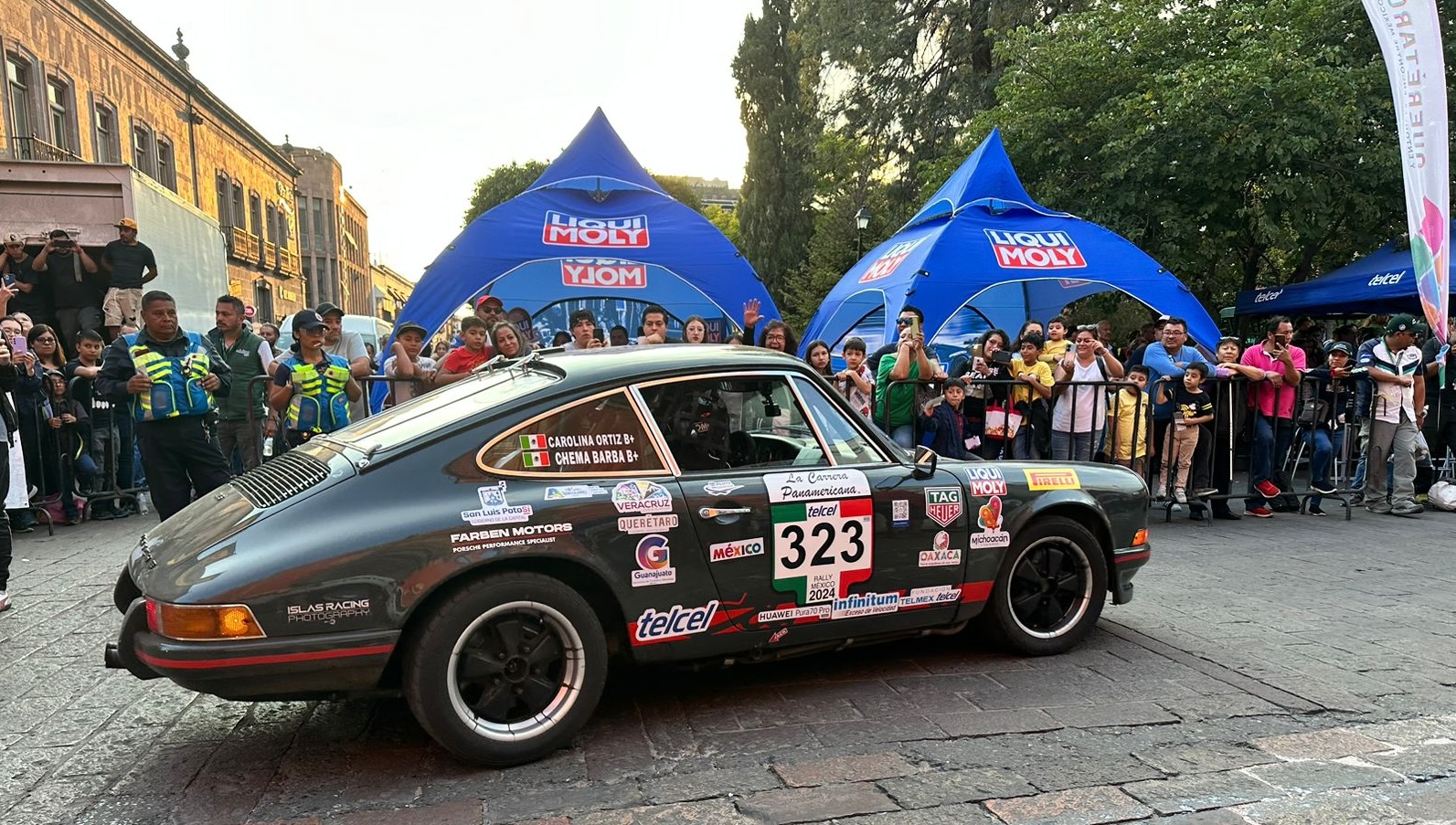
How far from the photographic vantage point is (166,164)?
101 feet

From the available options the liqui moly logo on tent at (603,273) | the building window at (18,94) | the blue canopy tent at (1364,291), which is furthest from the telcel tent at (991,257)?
the building window at (18,94)

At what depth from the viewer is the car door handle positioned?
10.6ft

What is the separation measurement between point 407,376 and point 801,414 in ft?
13.1

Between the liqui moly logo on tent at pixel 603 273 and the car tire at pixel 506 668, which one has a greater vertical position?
the liqui moly logo on tent at pixel 603 273

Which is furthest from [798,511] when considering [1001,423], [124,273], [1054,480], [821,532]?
[124,273]

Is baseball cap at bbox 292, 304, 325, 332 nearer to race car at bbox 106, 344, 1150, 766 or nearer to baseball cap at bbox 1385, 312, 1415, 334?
race car at bbox 106, 344, 1150, 766

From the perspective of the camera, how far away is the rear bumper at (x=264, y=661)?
8.54 feet

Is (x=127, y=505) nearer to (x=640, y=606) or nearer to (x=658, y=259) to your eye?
(x=658, y=259)

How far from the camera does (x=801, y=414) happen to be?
11.9ft

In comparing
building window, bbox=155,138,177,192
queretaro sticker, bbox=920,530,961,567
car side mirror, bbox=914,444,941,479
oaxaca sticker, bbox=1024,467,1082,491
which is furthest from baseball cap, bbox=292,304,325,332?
building window, bbox=155,138,177,192

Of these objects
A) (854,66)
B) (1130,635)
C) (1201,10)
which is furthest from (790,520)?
(854,66)

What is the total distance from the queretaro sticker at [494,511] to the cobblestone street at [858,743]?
2.94 ft

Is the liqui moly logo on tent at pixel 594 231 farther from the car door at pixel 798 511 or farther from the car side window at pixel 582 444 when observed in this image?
the car side window at pixel 582 444

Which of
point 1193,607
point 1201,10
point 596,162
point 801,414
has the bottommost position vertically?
point 1193,607
